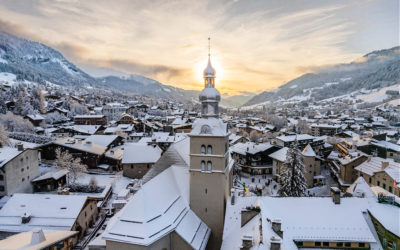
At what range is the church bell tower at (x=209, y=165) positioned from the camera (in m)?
22.9

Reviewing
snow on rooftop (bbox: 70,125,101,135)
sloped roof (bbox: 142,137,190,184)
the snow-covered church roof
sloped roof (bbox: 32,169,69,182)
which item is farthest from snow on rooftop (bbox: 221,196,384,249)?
snow on rooftop (bbox: 70,125,101,135)

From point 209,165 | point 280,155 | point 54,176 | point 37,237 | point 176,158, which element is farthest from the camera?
point 280,155

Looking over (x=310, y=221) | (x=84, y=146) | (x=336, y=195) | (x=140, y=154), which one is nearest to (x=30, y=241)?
(x=310, y=221)

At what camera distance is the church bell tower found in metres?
22.9

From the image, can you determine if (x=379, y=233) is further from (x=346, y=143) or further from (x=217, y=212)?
(x=346, y=143)

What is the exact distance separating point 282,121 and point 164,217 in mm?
145617

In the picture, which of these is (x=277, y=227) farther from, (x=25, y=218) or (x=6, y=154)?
(x=6, y=154)

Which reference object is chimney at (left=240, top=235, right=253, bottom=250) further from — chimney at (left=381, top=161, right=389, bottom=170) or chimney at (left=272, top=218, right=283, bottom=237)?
chimney at (left=381, top=161, right=389, bottom=170)

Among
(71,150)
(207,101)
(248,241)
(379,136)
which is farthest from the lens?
(379,136)

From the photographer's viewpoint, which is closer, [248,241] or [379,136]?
[248,241]

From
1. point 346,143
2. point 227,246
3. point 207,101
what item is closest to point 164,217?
point 227,246

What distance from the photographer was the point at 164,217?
788 inches

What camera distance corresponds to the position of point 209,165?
23.4 metres

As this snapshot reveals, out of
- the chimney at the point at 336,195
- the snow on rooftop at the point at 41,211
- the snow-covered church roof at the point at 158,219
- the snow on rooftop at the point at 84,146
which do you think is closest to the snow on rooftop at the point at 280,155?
the chimney at the point at 336,195
